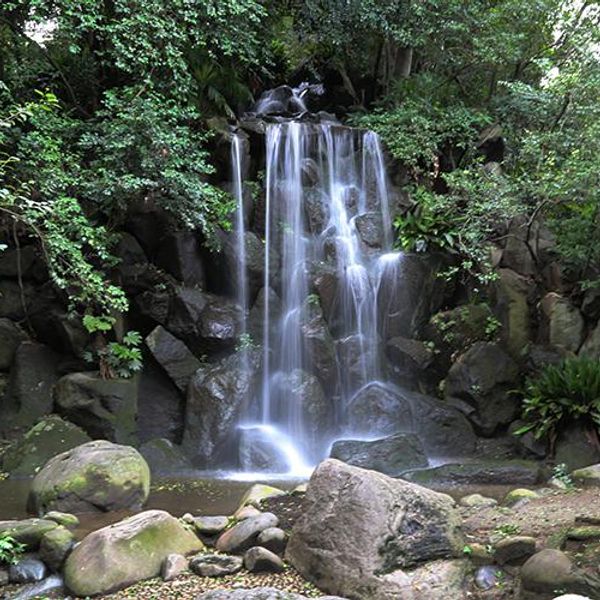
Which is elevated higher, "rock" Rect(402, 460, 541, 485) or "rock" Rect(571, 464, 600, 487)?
"rock" Rect(571, 464, 600, 487)

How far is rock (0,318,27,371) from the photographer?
1186 cm

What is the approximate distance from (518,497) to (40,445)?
7136mm

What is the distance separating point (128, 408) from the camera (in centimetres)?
1069

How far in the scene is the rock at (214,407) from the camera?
35.3 feet

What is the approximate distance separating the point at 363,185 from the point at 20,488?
1042cm

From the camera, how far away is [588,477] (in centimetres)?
787

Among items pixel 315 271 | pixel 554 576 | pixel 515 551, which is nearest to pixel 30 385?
pixel 315 271

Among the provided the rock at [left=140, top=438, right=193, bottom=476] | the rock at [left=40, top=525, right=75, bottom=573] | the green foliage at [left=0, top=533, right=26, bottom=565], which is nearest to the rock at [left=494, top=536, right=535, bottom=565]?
the rock at [left=40, top=525, right=75, bottom=573]

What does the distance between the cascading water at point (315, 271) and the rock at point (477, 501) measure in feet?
11.7

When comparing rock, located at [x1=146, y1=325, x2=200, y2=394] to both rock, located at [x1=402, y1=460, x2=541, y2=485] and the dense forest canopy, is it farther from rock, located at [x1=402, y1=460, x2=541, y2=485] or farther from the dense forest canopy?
rock, located at [x1=402, y1=460, x2=541, y2=485]

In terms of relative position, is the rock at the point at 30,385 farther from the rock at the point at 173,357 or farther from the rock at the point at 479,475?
the rock at the point at 479,475

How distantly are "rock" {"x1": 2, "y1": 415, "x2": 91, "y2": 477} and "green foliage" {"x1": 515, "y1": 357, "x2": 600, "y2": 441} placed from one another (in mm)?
7309

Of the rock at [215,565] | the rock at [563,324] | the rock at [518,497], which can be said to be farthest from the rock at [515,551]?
the rock at [563,324]

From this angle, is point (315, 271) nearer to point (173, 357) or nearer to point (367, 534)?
point (173, 357)
